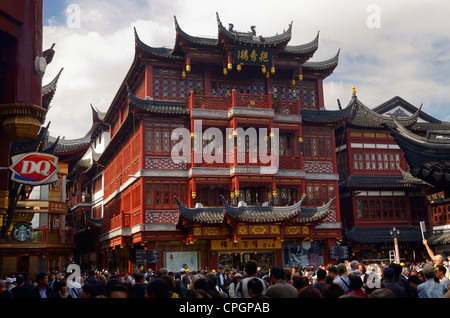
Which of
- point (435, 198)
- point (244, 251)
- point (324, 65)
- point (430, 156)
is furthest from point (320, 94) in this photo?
point (430, 156)

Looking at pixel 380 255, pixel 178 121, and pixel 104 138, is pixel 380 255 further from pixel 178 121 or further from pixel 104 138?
pixel 104 138

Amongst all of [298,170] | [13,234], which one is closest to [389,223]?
[298,170]

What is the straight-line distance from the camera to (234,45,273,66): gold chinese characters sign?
Answer: 31094mm

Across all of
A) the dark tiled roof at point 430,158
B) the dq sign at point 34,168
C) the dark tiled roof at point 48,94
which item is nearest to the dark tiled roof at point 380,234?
the dark tiled roof at point 430,158

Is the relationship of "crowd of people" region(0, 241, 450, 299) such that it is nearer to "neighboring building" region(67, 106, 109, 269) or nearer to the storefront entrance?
the storefront entrance

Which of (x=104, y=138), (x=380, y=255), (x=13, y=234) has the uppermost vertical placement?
(x=104, y=138)

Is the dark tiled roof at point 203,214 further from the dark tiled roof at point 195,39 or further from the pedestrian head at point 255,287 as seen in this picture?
the pedestrian head at point 255,287

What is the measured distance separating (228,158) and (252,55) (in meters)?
6.89

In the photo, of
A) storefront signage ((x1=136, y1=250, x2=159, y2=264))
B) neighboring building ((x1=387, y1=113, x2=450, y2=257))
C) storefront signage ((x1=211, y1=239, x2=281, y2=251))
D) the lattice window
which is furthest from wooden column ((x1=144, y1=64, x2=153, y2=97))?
the lattice window

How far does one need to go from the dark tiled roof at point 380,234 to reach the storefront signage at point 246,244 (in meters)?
7.01

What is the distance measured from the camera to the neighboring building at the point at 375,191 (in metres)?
35.9

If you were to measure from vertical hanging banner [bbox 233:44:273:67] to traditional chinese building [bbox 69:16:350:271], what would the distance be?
0.07 meters

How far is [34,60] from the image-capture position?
10.4 metres
